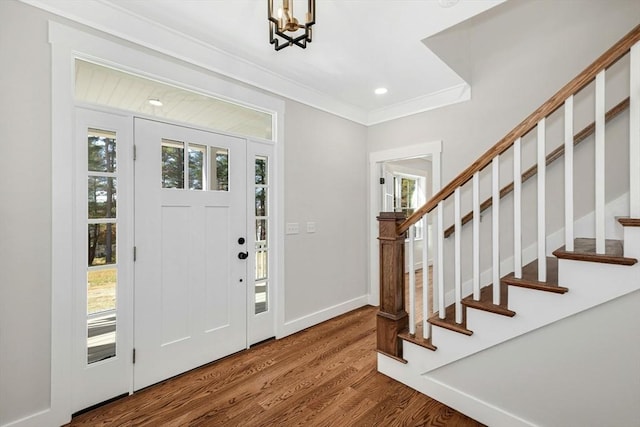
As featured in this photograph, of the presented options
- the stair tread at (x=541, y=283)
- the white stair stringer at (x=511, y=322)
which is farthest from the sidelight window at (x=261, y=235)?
the stair tread at (x=541, y=283)

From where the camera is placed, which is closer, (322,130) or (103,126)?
(103,126)

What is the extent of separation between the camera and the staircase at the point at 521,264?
4.68ft

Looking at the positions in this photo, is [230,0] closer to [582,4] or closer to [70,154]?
[70,154]

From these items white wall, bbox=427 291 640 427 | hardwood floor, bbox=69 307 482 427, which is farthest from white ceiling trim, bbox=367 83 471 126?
hardwood floor, bbox=69 307 482 427

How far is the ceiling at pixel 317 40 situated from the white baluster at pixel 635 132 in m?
0.90

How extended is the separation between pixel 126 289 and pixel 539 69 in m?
3.91

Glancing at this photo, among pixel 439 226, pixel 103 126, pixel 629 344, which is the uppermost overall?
pixel 103 126

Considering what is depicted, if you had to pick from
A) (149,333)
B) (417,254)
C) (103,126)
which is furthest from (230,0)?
(417,254)

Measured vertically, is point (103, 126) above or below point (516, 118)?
below

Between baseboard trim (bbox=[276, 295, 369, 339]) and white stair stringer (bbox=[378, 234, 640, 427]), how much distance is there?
116 cm

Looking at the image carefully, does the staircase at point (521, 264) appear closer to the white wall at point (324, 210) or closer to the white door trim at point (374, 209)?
the white wall at point (324, 210)

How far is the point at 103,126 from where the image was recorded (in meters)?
1.99

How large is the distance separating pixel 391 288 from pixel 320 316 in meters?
1.44

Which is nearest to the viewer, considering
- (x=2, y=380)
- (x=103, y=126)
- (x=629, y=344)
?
(x=629, y=344)
